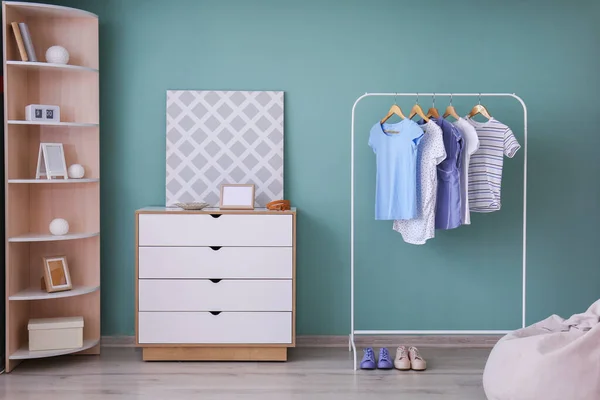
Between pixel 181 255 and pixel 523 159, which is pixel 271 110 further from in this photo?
pixel 523 159

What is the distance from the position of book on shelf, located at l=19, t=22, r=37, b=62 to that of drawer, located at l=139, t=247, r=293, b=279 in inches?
47.7

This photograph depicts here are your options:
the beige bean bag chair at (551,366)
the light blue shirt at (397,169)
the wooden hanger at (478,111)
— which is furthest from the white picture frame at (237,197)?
the beige bean bag chair at (551,366)

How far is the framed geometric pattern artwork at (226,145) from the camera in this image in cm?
384

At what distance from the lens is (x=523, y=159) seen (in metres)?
3.94

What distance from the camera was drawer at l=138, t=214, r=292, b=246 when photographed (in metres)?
3.47

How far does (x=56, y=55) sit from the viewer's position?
349 cm

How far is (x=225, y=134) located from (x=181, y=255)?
2.73 ft

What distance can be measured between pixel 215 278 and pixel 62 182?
1022mm

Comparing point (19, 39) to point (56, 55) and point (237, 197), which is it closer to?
point (56, 55)

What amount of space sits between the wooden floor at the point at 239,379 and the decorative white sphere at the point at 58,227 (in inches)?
29.5

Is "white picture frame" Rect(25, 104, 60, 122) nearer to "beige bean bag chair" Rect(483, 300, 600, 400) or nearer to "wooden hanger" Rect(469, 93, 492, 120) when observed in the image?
"wooden hanger" Rect(469, 93, 492, 120)

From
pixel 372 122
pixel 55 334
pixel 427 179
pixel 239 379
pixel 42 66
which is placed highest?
pixel 42 66

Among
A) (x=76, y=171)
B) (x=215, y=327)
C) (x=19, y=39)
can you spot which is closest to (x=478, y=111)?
(x=215, y=327)

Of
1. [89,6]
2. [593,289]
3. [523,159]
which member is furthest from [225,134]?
[593,289]
